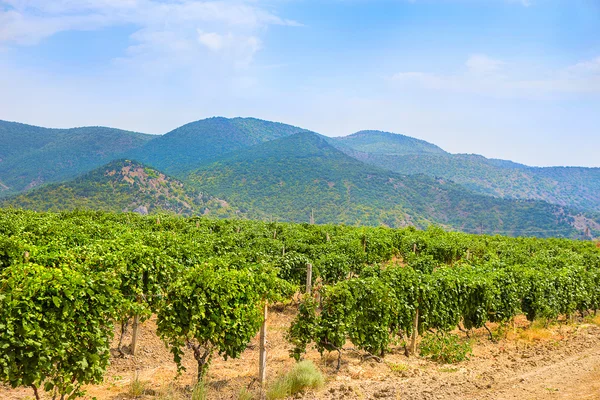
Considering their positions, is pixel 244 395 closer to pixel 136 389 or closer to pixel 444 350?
pixel 136 389

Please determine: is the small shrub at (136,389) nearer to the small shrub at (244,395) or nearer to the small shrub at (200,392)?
the small shrub at (200,392)

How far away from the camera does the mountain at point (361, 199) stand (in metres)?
104

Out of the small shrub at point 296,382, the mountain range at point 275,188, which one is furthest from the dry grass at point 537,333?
the mountain range at point 275,188

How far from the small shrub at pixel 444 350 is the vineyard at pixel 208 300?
0.13ft

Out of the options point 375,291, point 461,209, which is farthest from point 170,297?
point 461,209

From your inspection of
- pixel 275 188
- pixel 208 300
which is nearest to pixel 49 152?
pixel 275 188

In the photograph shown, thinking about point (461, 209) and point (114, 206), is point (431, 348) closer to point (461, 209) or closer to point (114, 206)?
point (114, 206)

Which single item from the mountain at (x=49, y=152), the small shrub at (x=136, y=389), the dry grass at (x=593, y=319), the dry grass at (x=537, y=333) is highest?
the mountain at (x=49, y=152)

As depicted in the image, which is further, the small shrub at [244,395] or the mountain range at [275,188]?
the mountain range at [275,188]

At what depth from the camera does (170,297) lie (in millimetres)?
7965

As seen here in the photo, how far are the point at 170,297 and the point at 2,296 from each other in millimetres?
2758

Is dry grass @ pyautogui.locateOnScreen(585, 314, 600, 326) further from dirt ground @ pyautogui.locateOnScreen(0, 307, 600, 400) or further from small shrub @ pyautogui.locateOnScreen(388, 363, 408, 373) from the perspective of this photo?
small shrub @ pyautogui.locateOnScreen(388, 363, 408, 373)

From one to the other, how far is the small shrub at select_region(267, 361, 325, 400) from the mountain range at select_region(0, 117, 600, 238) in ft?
245

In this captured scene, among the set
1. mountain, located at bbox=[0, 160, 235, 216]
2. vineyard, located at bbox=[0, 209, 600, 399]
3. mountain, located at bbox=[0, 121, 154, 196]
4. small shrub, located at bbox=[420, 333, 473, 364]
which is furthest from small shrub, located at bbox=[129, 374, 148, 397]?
Answer: mountain, located at bbox=[0, 121, 154, 196]
